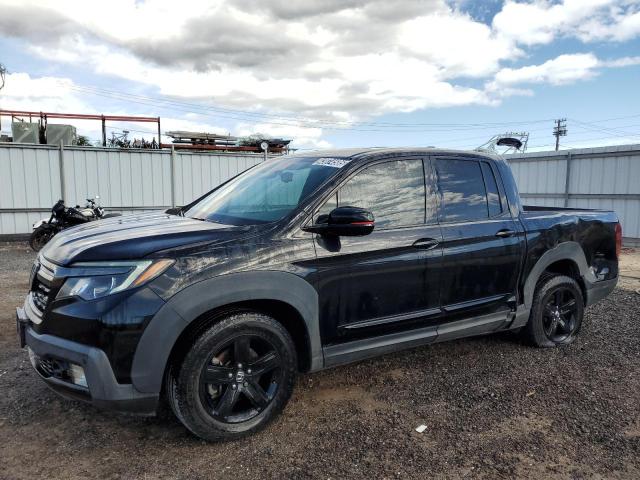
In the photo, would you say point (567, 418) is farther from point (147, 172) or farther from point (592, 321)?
point (147, 172)

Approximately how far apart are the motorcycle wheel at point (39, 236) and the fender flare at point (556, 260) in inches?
389

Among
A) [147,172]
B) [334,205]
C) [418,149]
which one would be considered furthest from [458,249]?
[147,172]

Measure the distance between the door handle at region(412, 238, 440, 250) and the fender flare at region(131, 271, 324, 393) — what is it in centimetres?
91

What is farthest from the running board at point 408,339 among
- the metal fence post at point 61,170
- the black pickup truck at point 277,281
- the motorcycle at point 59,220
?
the metal fence post at point 61,170

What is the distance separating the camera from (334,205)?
331cm

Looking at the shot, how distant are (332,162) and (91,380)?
2045 millimetres

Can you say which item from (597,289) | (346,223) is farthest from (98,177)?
(597,289)

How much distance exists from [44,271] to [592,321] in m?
5.41

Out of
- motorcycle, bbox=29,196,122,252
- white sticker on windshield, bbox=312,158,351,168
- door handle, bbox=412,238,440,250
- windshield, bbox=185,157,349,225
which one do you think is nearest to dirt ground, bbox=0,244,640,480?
door handle, bbox=412,238,440,250

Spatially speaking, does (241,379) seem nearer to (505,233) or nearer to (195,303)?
(195,303)

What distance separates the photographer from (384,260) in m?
3.37

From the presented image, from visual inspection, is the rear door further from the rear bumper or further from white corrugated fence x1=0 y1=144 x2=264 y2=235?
white corrugated fence x1=0 y1=144 x2=264 y2=235

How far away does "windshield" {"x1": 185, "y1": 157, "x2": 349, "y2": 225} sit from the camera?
3.33 metres

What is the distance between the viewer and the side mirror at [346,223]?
3049mm
